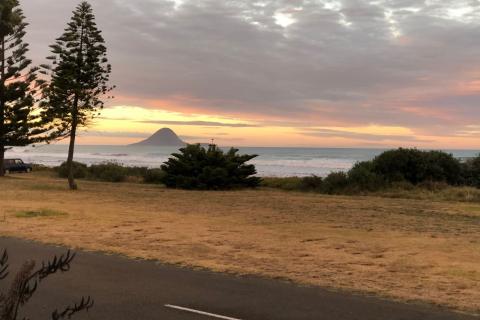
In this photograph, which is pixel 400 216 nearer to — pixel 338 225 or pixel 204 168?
pixel 338 225

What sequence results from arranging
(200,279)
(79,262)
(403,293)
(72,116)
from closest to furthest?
(403,293) < (200,279) < (79,262) < (72,116)

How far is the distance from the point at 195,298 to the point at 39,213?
1164 centimetres

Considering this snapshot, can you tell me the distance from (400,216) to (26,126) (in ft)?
106

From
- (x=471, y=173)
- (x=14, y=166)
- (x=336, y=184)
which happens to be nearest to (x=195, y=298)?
(x=336, y=184)

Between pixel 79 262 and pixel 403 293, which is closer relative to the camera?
pixel 403 293

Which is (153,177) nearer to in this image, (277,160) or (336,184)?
(336,184)

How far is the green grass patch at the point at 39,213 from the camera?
55.2 feet

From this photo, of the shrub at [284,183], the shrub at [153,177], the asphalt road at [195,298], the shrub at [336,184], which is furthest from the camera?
the shrub at [153,177]

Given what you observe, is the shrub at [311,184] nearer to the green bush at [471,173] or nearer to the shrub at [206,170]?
the shrub at [206,170]

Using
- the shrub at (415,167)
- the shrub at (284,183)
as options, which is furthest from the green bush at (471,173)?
the shrub at (284,183)

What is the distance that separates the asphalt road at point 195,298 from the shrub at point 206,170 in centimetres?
2185

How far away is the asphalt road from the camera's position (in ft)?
21.4

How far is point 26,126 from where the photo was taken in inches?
1638

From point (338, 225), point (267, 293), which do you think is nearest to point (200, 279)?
point (267, 293)
